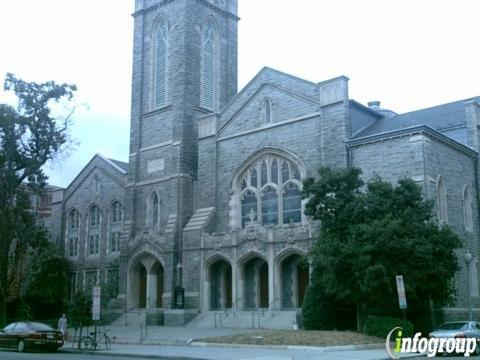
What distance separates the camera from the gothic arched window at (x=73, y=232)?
49219 mm

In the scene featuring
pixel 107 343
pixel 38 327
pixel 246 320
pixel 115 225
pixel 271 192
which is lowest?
pixel 107 343

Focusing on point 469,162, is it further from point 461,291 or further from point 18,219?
point 18,219

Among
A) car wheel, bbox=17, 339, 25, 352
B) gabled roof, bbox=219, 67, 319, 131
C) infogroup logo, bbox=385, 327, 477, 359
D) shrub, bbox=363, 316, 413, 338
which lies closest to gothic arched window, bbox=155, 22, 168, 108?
gabled roof, bbox=219, 67, 319, 131

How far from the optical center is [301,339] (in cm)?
2248

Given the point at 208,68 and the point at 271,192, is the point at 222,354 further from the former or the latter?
the point at 208,68

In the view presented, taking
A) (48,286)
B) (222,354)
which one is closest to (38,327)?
(222,354)

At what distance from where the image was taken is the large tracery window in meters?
34.8

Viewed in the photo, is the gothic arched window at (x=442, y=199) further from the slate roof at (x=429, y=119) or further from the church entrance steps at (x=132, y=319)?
the church entrance steps at (x=132, y=319)

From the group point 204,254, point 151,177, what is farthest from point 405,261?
point 151,177

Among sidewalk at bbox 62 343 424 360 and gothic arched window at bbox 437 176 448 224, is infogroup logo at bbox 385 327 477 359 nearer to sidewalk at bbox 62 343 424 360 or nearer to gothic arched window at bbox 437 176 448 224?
sidewalk at bbox 62 343 424 360

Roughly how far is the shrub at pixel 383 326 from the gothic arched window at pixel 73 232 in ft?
99.3

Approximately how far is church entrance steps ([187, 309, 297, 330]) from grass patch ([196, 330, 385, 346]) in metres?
5.31

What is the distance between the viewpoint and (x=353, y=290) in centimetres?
2548

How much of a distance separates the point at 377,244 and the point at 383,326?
3132 millimetres
